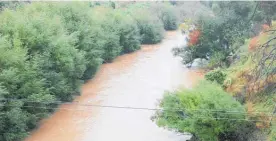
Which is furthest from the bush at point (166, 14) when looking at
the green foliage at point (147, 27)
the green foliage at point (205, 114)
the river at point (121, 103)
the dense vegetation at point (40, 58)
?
the green foliage at point (205, 114)

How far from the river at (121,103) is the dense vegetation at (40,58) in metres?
1.07

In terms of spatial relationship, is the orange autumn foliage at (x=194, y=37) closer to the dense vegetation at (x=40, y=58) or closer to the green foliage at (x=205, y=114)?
the dense vegetation at (x=40, y=58)

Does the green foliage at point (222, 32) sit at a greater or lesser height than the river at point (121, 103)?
greater

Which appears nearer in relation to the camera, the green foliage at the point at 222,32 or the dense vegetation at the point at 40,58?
the dense vegetation at the point at 40,58

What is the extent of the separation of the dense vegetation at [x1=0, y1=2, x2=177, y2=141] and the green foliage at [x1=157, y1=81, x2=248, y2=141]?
25.9 feet

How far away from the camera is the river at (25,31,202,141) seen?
73.0 feet

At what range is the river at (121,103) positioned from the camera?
22.3 m

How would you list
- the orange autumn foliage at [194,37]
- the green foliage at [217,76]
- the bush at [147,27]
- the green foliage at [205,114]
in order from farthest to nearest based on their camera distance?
the bush at [147,27] → the orange autumn foliage at [194,37] → the green foliage at [217,76] → the green foliage at [205,114]

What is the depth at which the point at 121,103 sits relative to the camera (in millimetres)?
27938

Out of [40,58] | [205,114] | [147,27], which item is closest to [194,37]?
[40,58]

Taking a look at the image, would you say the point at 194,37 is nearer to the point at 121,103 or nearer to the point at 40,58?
the point at 121,103

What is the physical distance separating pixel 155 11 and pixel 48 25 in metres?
39.7

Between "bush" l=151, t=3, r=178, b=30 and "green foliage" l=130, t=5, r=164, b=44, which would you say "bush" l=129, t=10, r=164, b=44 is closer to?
"green foliage" l=130, t=5, r=164, b=44

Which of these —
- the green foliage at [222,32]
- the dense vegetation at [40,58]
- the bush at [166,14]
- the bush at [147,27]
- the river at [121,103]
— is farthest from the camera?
the bush at [166,14]
